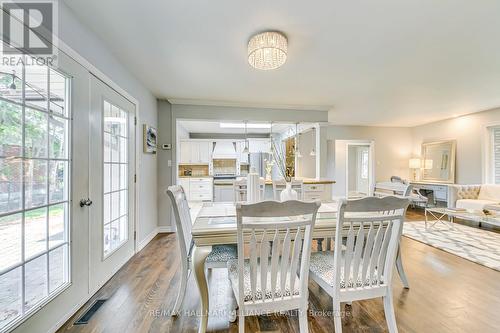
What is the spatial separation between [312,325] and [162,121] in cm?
369

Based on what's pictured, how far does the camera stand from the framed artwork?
3258mm

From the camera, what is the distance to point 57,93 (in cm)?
161

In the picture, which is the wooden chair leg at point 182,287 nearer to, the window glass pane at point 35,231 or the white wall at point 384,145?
the window glass pane at point 35,231

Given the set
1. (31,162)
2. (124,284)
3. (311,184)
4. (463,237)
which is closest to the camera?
(31,162)

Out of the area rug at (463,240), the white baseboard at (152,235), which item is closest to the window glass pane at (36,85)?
the white baseboard at (152,235)

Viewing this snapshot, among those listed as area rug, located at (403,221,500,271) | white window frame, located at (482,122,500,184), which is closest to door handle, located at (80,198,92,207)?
area rug, located at (403,221,500,271)

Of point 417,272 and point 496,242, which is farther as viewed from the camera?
point 496,242

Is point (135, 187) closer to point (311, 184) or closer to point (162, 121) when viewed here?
point (162, 121)

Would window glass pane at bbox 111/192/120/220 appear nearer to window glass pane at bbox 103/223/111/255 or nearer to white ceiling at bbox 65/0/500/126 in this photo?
window glass pane at bbox 103/223/111/255

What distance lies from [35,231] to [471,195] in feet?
22.5

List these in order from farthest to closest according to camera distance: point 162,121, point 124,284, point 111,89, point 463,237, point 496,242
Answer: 1. point 162,121
2. point 463,237
3. point 496,242
4. point 111,89
5. point 124,284

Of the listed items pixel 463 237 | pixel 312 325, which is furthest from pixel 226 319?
pixel 463 237

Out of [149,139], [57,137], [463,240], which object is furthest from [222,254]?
[463,240]

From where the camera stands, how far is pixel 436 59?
243cm
